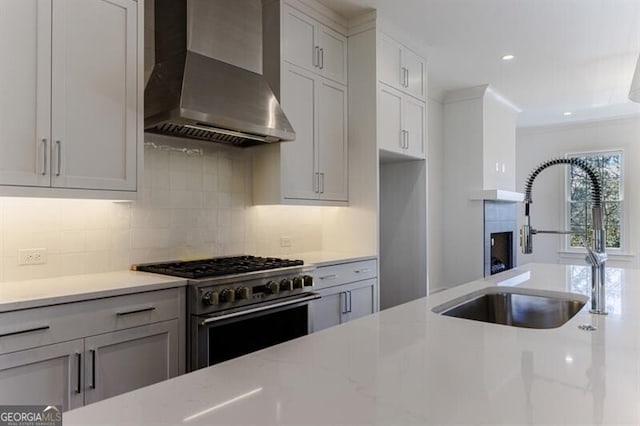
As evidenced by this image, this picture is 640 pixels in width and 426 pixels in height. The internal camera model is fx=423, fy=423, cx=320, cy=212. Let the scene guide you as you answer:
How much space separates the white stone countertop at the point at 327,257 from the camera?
9.83 feet

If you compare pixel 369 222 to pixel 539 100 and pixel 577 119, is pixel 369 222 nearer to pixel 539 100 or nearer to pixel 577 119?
pixel 539 100

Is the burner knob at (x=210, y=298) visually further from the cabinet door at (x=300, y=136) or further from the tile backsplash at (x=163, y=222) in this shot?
the cabinet door at (x=300, y=136)

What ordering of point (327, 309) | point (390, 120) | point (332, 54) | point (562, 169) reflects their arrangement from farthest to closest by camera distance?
1. point (562, 169)
2. point (390, 120)
3. point (332, 54)
4. point (327, 309)

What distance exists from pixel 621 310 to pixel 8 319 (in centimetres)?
233

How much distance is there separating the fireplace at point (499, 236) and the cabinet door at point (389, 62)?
2.43m

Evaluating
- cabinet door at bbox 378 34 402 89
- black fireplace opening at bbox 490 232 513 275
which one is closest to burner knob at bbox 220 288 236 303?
cabinet door at bbox 378 34 402 89

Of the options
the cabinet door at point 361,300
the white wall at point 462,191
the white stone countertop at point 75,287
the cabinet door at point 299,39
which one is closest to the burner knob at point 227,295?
the white stone countertop at point 75,287

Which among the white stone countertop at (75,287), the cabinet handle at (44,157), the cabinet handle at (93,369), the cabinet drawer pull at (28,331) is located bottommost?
the cabinet handle at (93,369)

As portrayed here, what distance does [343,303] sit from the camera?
124 inches

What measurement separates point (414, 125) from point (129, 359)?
3.04 metres

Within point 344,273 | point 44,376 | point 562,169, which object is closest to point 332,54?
point 344,273

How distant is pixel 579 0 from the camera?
Answer: 315 centimetres

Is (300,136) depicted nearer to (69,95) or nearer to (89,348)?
(69,95)

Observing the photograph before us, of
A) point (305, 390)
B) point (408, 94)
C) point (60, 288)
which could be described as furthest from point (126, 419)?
point (408, 94)
